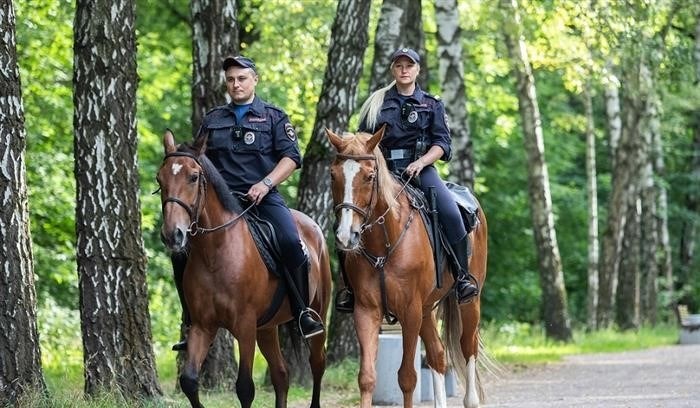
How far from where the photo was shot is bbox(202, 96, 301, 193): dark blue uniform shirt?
462 inches

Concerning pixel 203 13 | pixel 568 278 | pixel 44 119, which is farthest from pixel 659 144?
pixel 203 13

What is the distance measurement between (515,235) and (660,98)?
39.6ft

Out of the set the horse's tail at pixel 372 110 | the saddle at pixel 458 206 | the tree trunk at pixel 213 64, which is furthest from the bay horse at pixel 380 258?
the tree trunk at pixel 213 64

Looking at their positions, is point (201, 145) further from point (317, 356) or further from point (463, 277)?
point (463, 277)

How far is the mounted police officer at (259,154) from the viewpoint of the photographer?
1166 cm

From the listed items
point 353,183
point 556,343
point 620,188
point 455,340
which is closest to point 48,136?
point 556,343

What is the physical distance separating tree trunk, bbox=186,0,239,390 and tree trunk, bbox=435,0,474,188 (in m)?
6.59

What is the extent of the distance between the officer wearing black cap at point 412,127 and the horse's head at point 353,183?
4.03 feet

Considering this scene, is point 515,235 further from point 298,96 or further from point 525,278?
point 298,96

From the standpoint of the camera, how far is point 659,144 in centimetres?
4466

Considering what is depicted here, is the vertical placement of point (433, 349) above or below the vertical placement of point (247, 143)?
below

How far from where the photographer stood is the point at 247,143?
11.7 m

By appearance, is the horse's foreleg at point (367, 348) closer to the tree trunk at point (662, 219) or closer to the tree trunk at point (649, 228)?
the tree trunk at point (649, 228)

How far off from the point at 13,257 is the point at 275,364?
8.19ft
